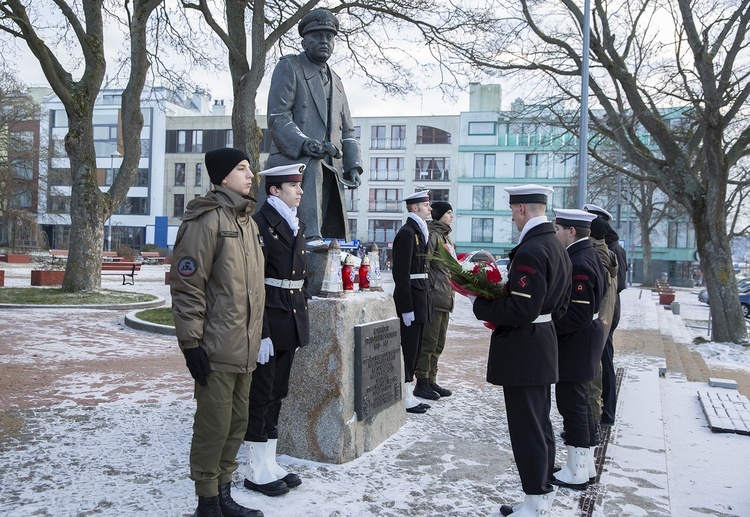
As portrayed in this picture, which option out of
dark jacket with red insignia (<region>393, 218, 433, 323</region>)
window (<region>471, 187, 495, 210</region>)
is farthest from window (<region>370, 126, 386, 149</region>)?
dark jacket with red insignia (<region>393, 218, 433, 323</region>)

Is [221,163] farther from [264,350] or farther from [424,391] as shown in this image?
[424,391]

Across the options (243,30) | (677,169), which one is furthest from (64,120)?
(677,169)

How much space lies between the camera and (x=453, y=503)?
4.44 m

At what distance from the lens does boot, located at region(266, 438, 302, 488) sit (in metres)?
4.57

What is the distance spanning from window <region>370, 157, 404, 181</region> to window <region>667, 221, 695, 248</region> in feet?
77.4

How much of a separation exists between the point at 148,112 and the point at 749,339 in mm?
60410

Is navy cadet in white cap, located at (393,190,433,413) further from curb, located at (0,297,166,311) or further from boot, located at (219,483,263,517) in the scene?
curb, located at (0,297,166,311)

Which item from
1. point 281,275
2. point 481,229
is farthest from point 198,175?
point 281,275

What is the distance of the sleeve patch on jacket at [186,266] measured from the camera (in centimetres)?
370

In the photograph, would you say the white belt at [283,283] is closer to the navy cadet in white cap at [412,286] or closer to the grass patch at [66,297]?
the navy cadet in white cap at [412,286]

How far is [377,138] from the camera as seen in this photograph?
63.2 metres

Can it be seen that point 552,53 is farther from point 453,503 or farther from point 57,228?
point 57,228

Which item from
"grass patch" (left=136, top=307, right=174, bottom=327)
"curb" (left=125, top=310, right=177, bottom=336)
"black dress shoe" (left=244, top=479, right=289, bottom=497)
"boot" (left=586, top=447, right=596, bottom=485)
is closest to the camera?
"black dress shoe" (left=244, top=479, right=289, bottom=497)

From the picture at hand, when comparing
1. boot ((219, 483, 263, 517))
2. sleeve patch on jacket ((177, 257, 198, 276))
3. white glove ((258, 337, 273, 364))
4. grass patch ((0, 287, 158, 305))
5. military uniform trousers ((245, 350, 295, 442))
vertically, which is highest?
sleeve patch on jacket ((177, 257, 198, 276))
